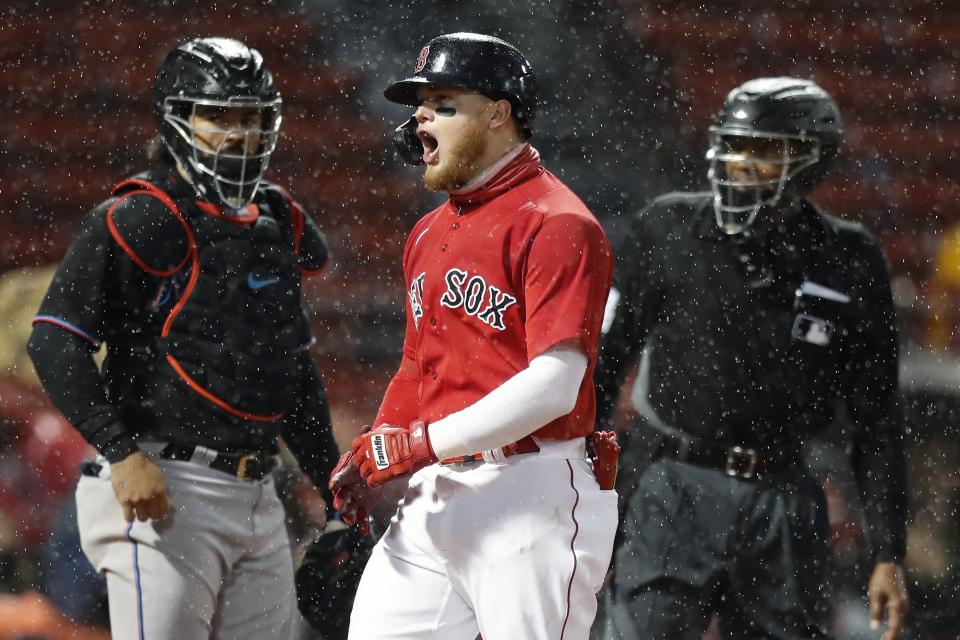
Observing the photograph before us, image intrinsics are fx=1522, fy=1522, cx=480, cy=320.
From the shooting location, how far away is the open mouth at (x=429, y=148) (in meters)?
2.79

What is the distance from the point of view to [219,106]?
11.3 ft

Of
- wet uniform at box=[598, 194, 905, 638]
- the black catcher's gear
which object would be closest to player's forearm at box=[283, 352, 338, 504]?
wet uniform at box=[598, 194, 905, 638]

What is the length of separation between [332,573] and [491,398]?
1.10m

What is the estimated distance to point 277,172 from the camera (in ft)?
20.4

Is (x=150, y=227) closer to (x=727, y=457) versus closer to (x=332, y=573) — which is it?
(x=332, y=573)

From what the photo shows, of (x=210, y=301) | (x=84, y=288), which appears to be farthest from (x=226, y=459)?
(x=84, y=288)

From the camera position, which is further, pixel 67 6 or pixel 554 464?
pixel 67 6

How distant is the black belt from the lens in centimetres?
358

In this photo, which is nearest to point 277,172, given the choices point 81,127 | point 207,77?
point 81,127

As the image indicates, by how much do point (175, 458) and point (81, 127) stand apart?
123 inches

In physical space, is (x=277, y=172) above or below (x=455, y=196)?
below

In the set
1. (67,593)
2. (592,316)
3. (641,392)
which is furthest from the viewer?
(67,593)

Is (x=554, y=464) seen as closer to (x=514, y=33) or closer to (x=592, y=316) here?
(x=592, y=316)

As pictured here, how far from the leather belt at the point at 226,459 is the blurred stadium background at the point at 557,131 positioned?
8.22 ft
